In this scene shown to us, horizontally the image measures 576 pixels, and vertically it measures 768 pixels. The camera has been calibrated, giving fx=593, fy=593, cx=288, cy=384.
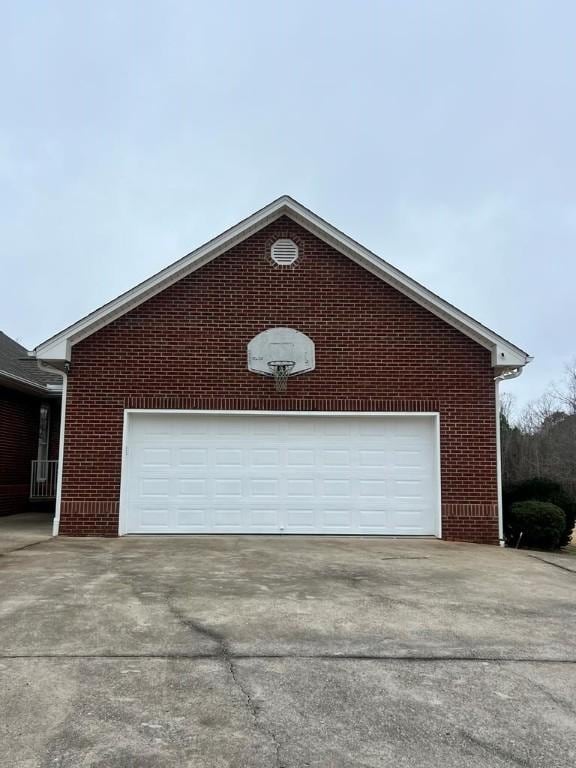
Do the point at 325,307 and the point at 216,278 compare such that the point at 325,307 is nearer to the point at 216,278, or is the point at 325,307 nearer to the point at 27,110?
the point at 216,278

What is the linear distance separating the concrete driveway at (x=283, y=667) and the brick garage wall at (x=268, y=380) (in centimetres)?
329

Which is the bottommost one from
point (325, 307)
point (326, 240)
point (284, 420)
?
point (284, 420)

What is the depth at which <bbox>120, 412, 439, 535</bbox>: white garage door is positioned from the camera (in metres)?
11.0

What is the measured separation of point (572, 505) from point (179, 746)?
1211 centimetres

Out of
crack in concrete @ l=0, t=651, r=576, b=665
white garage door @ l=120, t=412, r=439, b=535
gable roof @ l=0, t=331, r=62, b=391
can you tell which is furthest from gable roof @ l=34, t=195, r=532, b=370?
crack in concrete @ l=0, t=651, r=576, b=665

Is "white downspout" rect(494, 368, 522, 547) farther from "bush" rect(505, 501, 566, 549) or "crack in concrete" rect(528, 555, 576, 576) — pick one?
"crack in concrete" rect(528, 555, 576, 576)

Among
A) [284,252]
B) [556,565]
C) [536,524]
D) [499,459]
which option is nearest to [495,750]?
[556,565]

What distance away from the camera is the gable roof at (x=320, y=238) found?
433 inches

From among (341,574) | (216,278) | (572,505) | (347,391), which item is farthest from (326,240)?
(572,505)

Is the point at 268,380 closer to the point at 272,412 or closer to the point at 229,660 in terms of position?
the point at 272,412

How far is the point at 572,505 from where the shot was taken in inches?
514

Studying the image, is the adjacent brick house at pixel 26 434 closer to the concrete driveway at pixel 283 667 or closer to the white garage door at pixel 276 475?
the white garage door at pixel 276 475

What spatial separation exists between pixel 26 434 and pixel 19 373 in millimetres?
1787

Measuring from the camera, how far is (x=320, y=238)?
11742 millimetres
